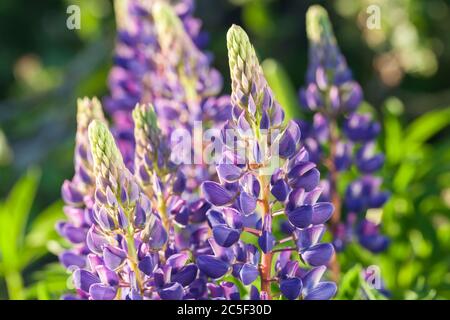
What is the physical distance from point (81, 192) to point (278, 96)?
0.73 meters

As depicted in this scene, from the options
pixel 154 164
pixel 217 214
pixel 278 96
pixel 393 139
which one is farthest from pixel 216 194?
pixel 393 139

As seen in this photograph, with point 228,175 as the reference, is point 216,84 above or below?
above

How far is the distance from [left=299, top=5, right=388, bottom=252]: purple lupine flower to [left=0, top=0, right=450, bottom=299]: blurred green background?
12 cm

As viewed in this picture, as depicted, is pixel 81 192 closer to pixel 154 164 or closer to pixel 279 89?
pixel 154 164

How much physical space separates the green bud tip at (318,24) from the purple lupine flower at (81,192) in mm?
535

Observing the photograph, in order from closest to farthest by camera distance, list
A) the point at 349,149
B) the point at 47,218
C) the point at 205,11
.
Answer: the point at 349,149, the point at 47,218, the point at 205,11

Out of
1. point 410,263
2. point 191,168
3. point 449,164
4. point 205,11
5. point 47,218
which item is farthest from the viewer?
point 205,11

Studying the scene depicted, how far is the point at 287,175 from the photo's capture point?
136 cm

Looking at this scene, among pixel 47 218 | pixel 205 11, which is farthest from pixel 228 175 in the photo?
pixel 205 11

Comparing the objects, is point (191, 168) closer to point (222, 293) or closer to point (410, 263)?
point (222, 293)

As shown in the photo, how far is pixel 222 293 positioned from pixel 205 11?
2767mm

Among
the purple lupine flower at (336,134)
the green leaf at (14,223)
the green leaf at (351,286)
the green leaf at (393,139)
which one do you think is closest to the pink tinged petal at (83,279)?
the green leaf at (351,286)

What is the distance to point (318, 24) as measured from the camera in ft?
6.12

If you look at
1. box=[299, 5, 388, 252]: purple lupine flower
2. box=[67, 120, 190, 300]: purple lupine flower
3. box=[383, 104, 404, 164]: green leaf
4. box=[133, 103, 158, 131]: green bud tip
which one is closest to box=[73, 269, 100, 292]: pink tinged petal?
box=[67, 120, 190, 300]: purple lupine flower
